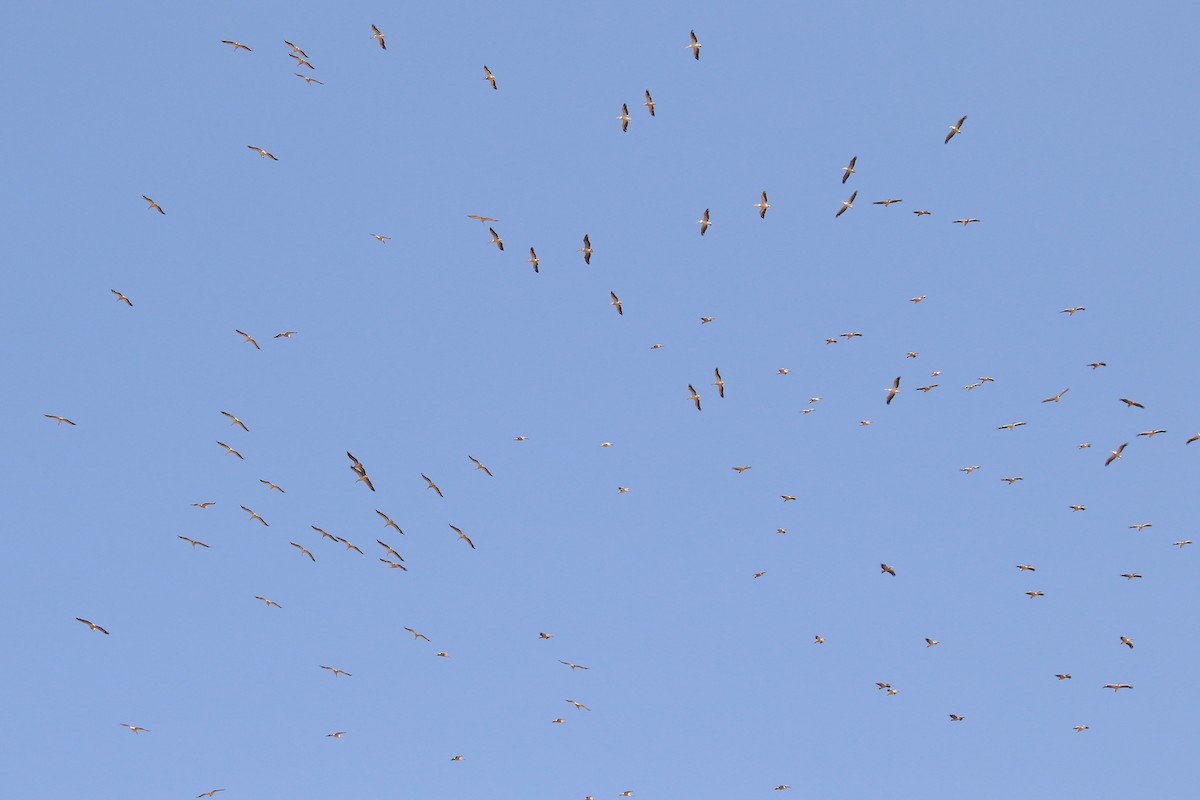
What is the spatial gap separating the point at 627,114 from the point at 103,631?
61170 millimetres

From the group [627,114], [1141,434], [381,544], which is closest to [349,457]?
[381,544]

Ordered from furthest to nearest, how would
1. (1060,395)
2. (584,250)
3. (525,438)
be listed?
1. (525,438)
2. (1060,395)
3. (584,250)

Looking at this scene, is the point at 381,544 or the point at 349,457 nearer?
the point at 349,457

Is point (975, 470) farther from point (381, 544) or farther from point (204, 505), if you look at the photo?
point (204, 505)

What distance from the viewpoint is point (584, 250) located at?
114 metres

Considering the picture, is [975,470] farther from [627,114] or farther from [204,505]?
[204,505]

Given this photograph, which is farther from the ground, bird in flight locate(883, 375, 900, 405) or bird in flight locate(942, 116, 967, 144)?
A: bird in flight locate(942, 116, 967, 144)

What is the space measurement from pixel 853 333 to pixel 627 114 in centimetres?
2981

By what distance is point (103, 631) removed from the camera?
127 meters

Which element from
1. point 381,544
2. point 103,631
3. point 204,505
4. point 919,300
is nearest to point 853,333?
point 919,300

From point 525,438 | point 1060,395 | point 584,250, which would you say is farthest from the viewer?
point 525,438

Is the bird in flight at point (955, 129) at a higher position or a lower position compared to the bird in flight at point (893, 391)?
higher

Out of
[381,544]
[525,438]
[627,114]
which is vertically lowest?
[381,544]

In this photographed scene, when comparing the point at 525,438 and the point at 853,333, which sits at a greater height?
the point at 853,333
